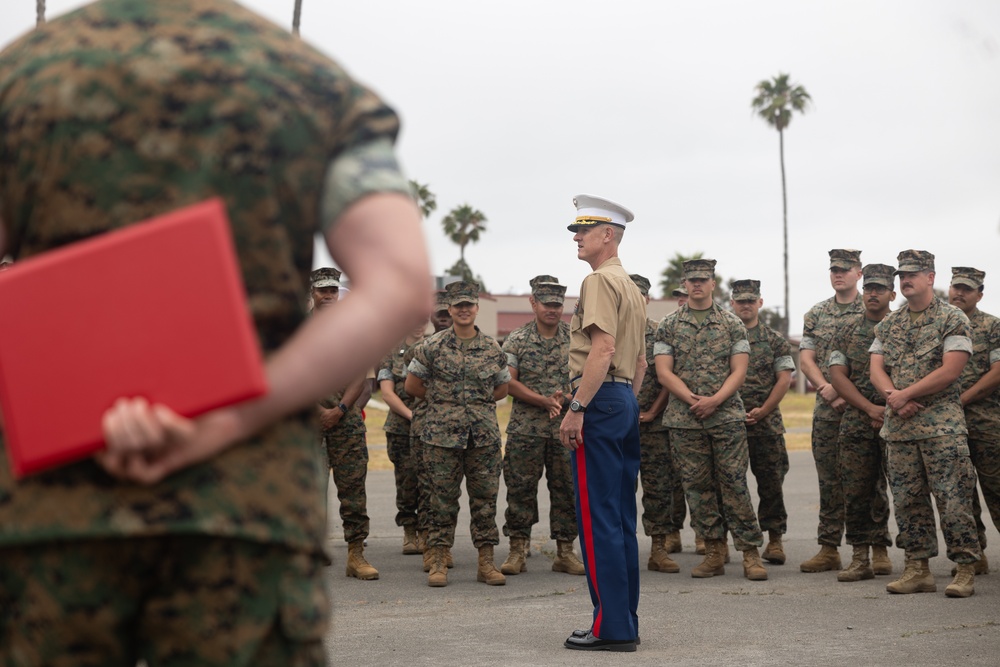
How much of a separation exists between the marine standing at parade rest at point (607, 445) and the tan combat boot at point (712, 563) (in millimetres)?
2840

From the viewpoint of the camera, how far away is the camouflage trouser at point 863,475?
906cm

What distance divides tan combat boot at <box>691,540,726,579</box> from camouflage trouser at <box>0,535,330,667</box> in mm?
7684

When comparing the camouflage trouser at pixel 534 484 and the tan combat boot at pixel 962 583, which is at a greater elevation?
the camouflage trouser at pixel 534 484

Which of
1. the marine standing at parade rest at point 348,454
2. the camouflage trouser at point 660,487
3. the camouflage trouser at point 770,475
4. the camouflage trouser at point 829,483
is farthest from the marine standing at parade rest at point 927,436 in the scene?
the marine standing at parade rest at point 348,454

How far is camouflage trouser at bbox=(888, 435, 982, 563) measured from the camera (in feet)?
26.1

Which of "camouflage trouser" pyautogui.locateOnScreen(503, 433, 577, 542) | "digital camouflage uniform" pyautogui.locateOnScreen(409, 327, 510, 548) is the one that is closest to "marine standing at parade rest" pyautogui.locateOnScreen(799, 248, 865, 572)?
"camouflage trouser" pyautogui.locateOnScreen(503, 433, 577, 542)

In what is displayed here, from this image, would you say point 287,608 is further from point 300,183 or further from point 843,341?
point 843,341

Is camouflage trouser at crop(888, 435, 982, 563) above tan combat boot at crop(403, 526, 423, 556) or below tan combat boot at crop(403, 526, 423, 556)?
above

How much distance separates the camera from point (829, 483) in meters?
9.50

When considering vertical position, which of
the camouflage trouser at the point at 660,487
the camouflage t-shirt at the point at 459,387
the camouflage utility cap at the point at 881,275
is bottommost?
the camouflage trouser at the point at 660,487

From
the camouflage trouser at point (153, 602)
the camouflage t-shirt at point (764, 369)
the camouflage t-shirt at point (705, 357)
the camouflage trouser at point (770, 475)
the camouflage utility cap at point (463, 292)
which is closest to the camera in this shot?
the camouflage trouser at point (153, 602)

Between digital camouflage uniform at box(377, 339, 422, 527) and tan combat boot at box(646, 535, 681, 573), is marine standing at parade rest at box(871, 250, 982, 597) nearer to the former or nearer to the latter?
tan combat boot at box(646, 535, 681, 573)

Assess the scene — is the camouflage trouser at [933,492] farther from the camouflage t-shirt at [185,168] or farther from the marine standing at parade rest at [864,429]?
the camouflage t-shirt at [185,168]

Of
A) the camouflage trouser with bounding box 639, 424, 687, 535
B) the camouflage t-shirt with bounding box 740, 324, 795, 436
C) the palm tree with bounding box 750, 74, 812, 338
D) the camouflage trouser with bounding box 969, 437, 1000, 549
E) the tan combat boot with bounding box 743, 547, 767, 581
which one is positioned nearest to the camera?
the tan combat boot with bounding box 743, 547, 767, 581
